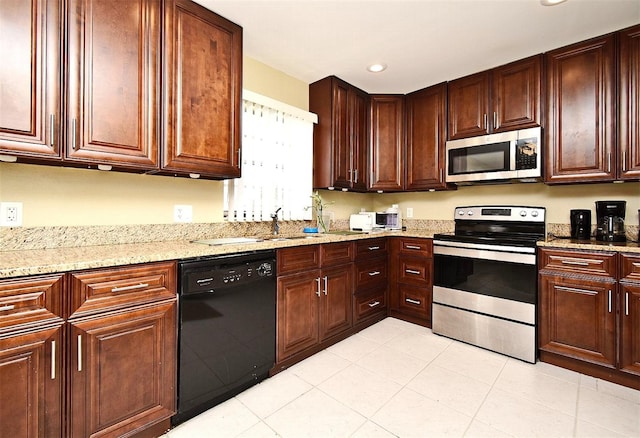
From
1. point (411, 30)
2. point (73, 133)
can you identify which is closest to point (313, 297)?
point (73, 133)

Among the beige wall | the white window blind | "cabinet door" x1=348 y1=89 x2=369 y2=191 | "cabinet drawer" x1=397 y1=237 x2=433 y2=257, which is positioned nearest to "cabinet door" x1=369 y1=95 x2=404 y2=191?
"cabinet door" x1=348 y1=89 x2=369 y2=191

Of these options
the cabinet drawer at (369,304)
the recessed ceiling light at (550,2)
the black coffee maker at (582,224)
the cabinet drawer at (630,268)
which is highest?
the recessed ceiling light at (550,2)

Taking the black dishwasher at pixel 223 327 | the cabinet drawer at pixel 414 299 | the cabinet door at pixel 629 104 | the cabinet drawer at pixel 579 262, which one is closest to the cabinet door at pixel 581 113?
the cabinet door at pixel 629 104

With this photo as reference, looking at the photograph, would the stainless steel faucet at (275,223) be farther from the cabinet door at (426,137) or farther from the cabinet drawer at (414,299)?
the cabinet door at (426,137)

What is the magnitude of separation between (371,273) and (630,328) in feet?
5.93

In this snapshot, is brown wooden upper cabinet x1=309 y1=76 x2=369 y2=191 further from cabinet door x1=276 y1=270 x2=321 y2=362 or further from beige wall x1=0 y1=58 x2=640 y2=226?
cabinet door x1=276 y1=270 x2=321 y2=362

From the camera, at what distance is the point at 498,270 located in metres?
2.47

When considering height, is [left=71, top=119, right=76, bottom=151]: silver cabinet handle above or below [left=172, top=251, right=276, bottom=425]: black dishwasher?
above

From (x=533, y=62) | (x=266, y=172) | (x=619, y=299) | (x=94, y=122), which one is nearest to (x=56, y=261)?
(x=94, y=122)

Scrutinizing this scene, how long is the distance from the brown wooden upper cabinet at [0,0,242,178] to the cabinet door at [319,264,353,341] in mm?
1151

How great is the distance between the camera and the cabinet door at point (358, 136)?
127 inches

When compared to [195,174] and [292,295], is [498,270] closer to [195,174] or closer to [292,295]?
[292,295]

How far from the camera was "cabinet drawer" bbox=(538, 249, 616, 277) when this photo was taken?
6.76ft

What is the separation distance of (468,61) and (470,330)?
2.34 m
